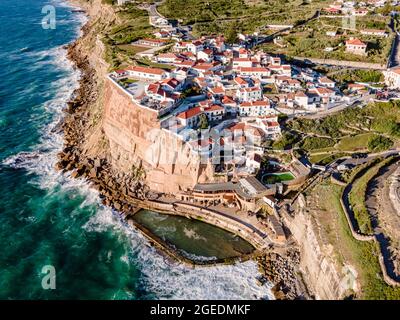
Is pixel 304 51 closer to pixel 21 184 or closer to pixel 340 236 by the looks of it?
pixel 340 236

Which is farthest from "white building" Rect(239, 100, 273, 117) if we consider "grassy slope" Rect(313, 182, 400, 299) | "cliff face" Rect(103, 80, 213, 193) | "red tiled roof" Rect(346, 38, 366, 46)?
"red tiled roof" Rect(346, 38, 366, 46)

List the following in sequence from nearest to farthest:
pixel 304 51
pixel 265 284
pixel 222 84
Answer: pixel 265 284
pixel 222 84
pixel 304 51

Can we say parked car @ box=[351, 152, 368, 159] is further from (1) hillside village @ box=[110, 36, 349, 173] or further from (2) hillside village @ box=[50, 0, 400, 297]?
(1) hillside village @ box=[110, 36, 349, 173]

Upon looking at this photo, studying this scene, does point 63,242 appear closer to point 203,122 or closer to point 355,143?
point 203,122

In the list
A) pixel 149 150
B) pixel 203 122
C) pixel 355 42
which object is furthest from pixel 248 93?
pixel 355 42

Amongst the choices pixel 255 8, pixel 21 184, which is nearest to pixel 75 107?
pixel 21 184

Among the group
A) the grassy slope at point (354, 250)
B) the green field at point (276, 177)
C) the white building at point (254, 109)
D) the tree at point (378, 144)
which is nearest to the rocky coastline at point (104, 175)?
the grassy slope at point (354, 250)

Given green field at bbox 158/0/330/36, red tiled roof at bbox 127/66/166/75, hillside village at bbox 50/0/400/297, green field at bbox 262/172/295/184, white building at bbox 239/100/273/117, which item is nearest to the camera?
hillside village at bbox 50/0/400/297
